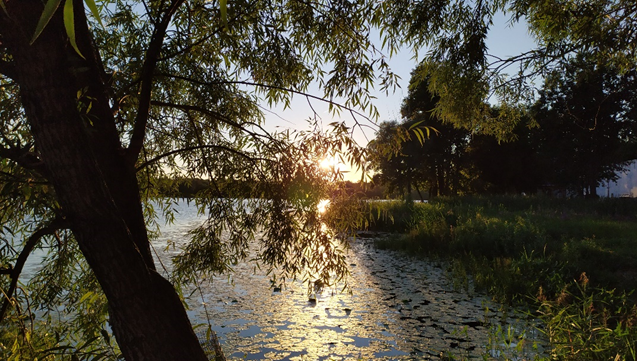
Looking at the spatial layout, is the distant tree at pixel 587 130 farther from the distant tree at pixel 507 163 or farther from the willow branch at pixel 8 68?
the willow branch at pixel 8 68

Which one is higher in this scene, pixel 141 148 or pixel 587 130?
pixel 587 130

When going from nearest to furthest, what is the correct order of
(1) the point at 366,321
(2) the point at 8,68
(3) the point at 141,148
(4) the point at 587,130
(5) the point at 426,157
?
(2) the point at 8,68, (3) the point at 141,148, (1) the point at 366,321, (4) the point at 587,130, (5) the point at 426,157

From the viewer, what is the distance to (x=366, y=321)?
272 inches

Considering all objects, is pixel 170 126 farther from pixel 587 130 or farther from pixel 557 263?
pixel 587 130

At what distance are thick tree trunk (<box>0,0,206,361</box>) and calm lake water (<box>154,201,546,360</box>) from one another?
337cm

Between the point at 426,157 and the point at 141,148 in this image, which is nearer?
the point at 141,148

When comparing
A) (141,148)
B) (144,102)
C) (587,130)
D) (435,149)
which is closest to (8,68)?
(144,102)

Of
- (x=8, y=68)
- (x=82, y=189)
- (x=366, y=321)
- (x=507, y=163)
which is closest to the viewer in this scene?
(x=82, y=189)

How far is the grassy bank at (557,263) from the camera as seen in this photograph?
4352mm

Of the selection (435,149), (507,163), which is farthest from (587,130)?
(435,149)

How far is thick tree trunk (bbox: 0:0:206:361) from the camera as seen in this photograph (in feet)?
6.85

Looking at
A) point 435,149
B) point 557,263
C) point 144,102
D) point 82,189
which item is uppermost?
point 435,149

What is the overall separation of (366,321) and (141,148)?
4.56 meters

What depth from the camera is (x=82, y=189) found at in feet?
6.88
